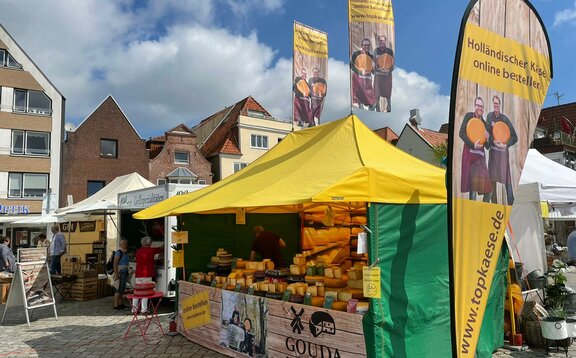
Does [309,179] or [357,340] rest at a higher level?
[309,179]

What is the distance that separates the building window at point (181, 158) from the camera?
105ft

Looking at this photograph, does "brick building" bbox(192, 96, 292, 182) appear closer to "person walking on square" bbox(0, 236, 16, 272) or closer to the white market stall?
"person walking on square" bbox(0, 236, 16, 272)

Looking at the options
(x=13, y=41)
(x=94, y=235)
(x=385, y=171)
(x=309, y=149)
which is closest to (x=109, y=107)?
(x=13, y=41)

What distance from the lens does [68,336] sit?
734 cm

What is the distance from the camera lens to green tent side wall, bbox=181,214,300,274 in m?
7.48

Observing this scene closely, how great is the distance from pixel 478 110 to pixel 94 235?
21626mm

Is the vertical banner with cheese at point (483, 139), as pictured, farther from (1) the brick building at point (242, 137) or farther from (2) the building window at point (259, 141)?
(2) the building window at point (259, 141)

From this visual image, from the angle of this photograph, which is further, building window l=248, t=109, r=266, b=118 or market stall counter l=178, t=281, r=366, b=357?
building window l=248, t=109, r=266, b=118

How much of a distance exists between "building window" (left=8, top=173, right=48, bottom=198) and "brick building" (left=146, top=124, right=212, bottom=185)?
662 cm

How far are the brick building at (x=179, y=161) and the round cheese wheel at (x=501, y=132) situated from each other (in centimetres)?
2894

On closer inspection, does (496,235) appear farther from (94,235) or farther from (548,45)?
(94,235)

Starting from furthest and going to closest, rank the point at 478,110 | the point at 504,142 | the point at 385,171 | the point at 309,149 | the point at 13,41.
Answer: the point at 13,41
the point at 309,149
the point at 385,171
the point at 504,142
the point at 478,110

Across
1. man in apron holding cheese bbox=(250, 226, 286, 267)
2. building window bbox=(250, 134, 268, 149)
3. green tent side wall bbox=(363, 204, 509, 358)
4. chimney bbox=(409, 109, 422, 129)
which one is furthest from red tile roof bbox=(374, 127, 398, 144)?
green tent side wall bbox=(363, 204, 509, 358)

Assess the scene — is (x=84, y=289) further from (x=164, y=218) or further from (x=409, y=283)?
(x=409, y=283)
